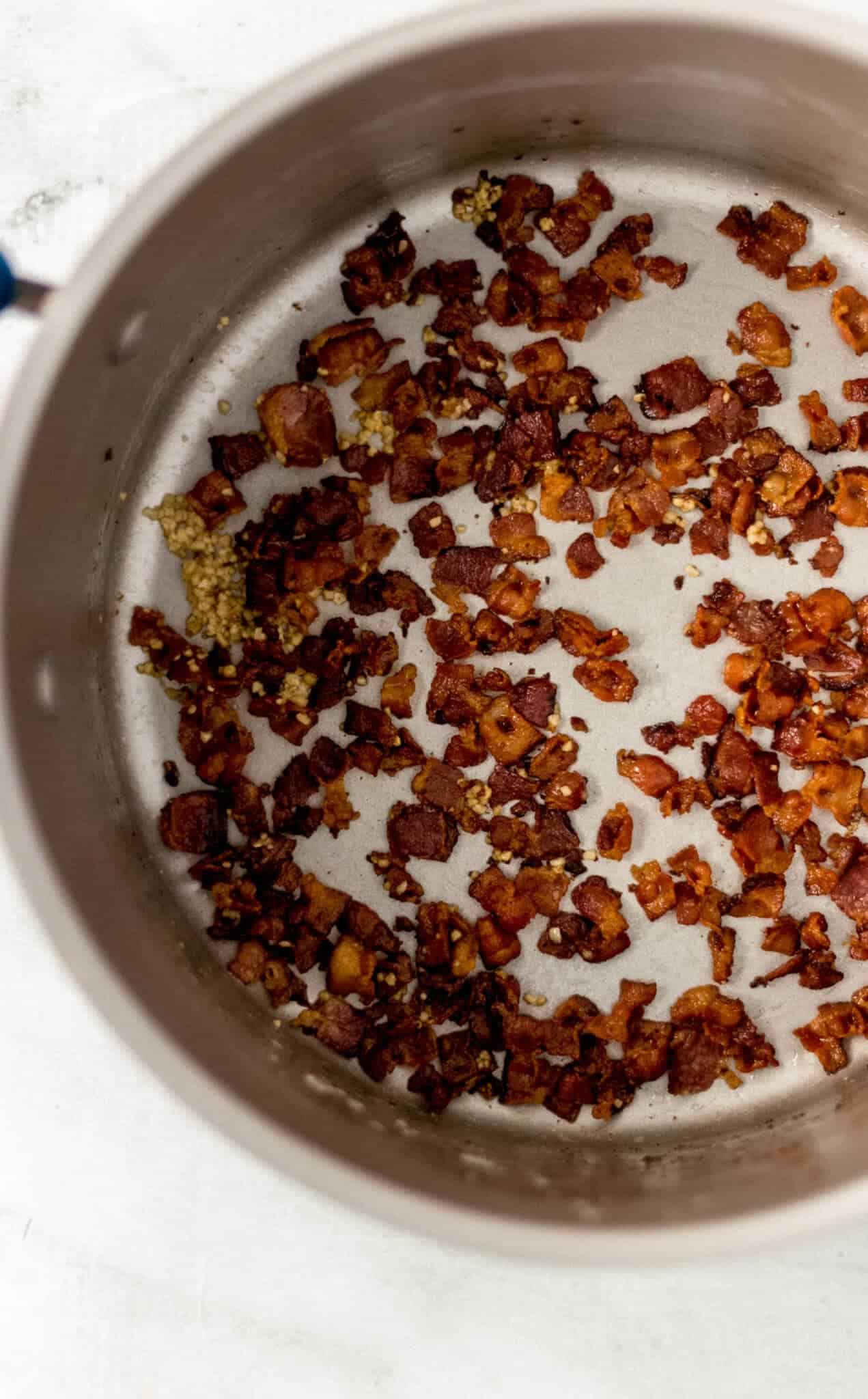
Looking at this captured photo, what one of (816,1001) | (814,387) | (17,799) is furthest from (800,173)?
(17,799)

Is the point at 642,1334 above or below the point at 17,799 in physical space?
below

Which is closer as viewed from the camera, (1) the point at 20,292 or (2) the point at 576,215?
(1) the point at 20,292

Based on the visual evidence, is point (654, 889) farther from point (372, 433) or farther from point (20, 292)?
point (20, 292)

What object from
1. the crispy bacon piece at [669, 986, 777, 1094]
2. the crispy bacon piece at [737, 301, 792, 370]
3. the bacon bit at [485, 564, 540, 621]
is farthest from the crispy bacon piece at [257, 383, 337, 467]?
Result: the crispy bacon piece at [669, 986, 777, 1094]

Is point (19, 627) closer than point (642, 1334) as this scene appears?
Yes

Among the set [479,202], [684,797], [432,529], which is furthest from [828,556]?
[479,202]

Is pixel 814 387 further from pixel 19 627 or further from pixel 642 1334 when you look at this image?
pixel 642 1334

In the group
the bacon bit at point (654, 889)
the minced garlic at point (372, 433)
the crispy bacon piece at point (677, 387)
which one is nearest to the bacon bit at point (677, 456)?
the crispy bacon piece at point (677, 387)
